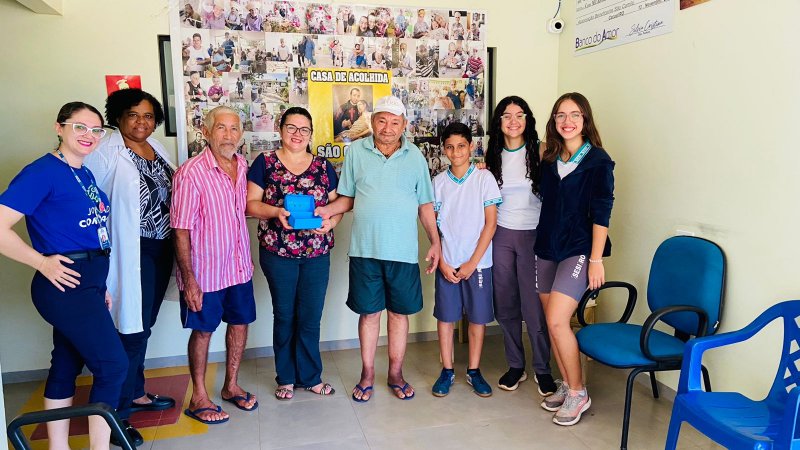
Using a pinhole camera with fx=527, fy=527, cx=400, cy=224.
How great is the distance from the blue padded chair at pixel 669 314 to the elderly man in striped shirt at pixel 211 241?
173cm

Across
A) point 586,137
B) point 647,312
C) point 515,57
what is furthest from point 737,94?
point 515,57

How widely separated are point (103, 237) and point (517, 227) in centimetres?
197

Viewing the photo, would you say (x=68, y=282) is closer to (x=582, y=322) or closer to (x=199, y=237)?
(x=199, y=237)

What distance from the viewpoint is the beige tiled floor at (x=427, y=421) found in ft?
8.10

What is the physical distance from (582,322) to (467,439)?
32.7 inches

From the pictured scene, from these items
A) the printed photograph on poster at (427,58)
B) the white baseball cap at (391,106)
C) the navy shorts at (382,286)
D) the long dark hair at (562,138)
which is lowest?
the navy shorts at (382,286)

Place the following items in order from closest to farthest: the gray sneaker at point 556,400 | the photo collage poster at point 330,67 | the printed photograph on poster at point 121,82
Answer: the gray sneaker at point 556,400
the printed photograph on poster at point 121,82
the photo collage poster at point 330,67

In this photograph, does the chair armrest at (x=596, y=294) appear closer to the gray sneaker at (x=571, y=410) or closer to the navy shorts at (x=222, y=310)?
the gray sneaker at (x=571, y=410)

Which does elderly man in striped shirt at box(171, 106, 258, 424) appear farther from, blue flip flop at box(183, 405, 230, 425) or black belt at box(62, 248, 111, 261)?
black belt at box(62, 248, 111, 261)

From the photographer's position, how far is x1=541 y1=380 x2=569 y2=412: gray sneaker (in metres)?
2.75

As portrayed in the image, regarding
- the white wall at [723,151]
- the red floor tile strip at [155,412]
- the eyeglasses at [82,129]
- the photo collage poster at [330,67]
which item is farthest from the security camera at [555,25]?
the red floor tile strip at [155,412]

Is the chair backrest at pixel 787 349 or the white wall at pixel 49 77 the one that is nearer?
the chair backrest at pixel 787 349

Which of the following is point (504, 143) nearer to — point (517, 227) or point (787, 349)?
point (517, 227)

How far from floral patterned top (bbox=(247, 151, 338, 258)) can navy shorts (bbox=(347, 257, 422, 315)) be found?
10.2 inches
